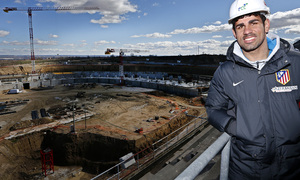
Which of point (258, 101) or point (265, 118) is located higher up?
point (258, 101)

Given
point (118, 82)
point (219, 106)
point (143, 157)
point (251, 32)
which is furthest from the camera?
point (118, 82)

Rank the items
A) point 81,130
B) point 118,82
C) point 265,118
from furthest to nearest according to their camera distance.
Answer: point 118,82
point 81,130
point 265,118

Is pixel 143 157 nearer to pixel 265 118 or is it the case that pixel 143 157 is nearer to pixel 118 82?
pixel 265 118

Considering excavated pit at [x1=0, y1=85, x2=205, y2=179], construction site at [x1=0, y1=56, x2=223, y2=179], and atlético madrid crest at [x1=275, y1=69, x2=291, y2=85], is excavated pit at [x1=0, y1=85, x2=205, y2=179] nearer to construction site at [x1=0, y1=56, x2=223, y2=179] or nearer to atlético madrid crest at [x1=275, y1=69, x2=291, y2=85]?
construction site at [x1=0, y1=56, x2=223, y2=179]

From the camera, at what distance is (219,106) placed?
84.4 inches

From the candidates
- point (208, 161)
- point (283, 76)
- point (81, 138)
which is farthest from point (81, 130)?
point (283, 76)

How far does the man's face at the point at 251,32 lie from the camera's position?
2.02m

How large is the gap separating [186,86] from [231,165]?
41399 mm

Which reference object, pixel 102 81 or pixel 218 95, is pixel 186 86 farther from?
pixel 218 95

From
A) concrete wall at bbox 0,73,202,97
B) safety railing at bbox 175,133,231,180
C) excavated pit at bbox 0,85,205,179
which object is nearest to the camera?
safety railing at bbox 175,133,231,180

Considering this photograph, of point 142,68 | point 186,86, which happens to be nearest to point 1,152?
point 186,86

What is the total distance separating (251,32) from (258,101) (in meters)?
0.86

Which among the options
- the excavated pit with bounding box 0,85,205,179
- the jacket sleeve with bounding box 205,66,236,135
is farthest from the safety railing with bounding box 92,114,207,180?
the jacket sleeve with bounding box 205,66,236,135

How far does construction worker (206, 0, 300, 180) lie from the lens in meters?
1.70
